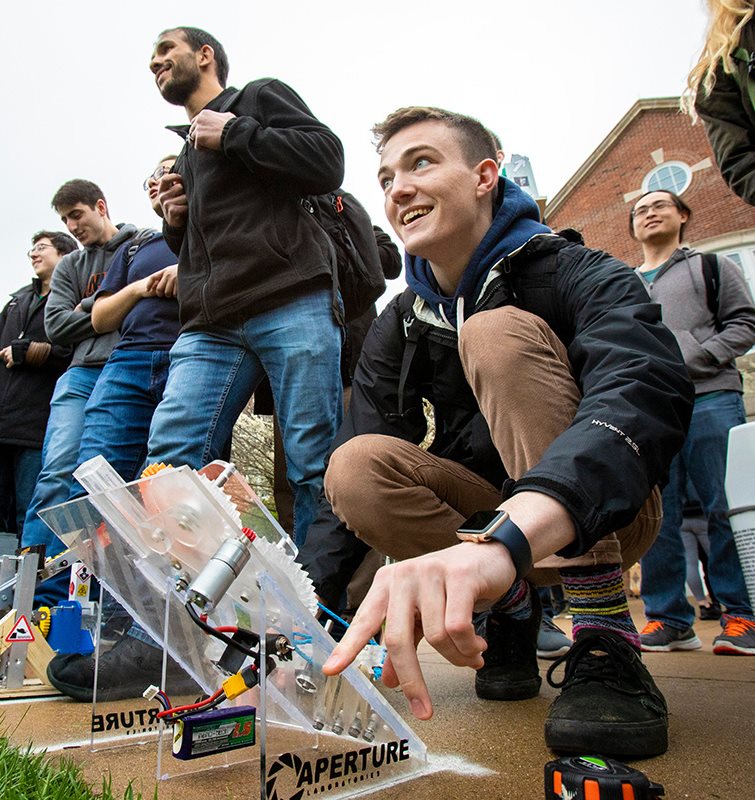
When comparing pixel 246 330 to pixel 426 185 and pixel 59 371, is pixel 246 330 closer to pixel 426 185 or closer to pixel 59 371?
pixel 426 185

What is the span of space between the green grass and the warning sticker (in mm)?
1107

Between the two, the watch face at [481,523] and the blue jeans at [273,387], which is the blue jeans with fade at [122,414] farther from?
the watch face at [481,523]

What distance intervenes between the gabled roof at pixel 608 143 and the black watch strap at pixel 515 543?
18157 mm

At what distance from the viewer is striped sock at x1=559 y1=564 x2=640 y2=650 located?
147 cm

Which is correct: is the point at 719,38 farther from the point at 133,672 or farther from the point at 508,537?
the point at 133,672

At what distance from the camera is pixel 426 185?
2119mm

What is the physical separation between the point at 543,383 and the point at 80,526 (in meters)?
1.04

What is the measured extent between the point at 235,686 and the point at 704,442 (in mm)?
2624

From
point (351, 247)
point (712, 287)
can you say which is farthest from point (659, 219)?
point (351, 247)

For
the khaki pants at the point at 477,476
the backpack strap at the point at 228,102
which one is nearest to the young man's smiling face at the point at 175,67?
the backpack strap at the point at 228,102

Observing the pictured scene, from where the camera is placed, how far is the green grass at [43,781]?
0.98 metres

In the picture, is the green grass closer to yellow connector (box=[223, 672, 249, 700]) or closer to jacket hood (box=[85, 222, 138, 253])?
yellow connector (box=[223, 672, 249, 700])

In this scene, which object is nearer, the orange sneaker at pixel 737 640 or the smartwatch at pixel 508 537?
Result: the smartwatch at pixel 508 537

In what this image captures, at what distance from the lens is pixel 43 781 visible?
104 cm
